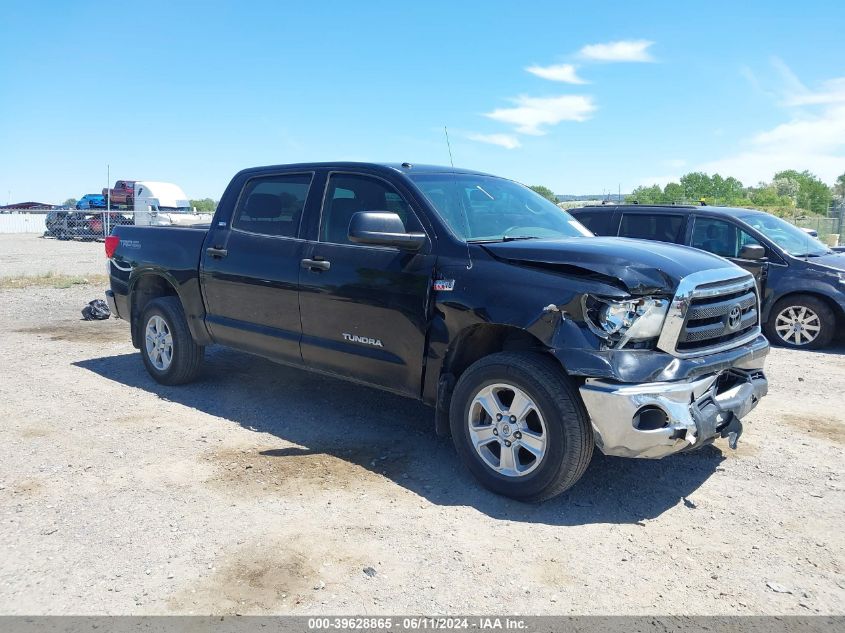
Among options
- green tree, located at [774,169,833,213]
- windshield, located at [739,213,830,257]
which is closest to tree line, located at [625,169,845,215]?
green tree, located at [774,169,833,213]

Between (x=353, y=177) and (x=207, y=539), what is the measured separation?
106 inches

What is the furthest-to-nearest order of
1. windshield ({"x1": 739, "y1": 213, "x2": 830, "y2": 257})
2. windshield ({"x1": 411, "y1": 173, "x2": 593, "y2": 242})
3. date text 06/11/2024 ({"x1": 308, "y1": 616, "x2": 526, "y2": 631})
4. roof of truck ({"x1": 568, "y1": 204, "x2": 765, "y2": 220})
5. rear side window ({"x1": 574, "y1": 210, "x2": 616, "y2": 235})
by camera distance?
rear side window ({"x1": 574, "y1": 210, "x2": 616, "y2": 235})
roof of truck ({"x1": 568, "y1": 204, "x2": 765, "y2": 220})
windshield ({"x1": 739, "y1": 213, "x2": 830, "y2": 257})
windshield ({"x1": 411, "y1": 173, "x2": 593, "y2": 242})
date text 06/11/2024 ({"x1": 308, "y1": 616, "x2": 526, "y2": 631})

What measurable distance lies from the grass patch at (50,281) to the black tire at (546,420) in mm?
12442

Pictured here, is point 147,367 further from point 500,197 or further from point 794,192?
point 794,192

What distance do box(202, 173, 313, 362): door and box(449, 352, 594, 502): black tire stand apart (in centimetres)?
182

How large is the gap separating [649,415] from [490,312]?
1036 millimetres

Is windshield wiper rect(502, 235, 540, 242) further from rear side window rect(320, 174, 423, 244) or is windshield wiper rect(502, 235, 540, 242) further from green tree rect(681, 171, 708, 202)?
green tree rect(681, 171, 708, 202)

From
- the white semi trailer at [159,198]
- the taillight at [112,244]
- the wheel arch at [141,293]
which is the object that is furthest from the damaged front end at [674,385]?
the white semi trailer at [159,198]

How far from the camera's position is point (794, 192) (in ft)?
233

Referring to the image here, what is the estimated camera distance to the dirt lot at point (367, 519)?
10.3 ft

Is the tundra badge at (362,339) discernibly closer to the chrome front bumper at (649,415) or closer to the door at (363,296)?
the door at (363,296)

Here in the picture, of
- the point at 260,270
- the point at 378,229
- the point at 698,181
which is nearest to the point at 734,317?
the point at 378,229

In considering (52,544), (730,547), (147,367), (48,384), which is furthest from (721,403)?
(48,384)

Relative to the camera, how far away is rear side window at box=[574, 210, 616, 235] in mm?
9805
